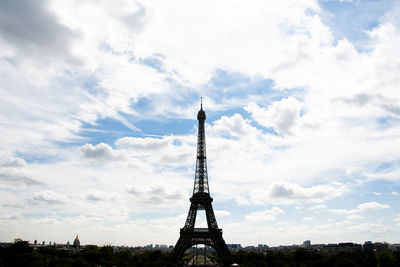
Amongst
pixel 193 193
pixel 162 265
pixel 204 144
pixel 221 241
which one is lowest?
pixel 162 265

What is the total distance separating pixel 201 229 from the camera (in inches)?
3812

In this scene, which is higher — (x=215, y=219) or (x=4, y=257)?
(x=215, y=219)

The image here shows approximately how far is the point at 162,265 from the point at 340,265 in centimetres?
4658

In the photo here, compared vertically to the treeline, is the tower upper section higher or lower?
higher

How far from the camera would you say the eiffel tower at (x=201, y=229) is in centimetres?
9412

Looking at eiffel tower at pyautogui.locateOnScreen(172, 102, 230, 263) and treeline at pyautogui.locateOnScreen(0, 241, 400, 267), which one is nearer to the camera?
treeline at pyautogui.locateOnScreen(0, 241, 400, 267)

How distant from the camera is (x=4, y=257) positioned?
7362 cm

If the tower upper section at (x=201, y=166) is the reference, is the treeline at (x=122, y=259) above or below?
below

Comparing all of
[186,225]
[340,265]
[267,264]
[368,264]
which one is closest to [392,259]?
[340,265]

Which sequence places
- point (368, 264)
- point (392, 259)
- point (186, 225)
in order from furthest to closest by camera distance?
point (186, 225) < point (368, 264) < point (392, 259)

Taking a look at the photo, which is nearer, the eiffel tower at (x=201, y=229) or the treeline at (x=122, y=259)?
the treeline at (x=122, y=259)

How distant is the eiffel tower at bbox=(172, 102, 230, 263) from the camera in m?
94.1

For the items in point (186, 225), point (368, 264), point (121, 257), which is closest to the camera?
point (368, 264)

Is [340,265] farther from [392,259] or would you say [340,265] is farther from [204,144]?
[204,144]
